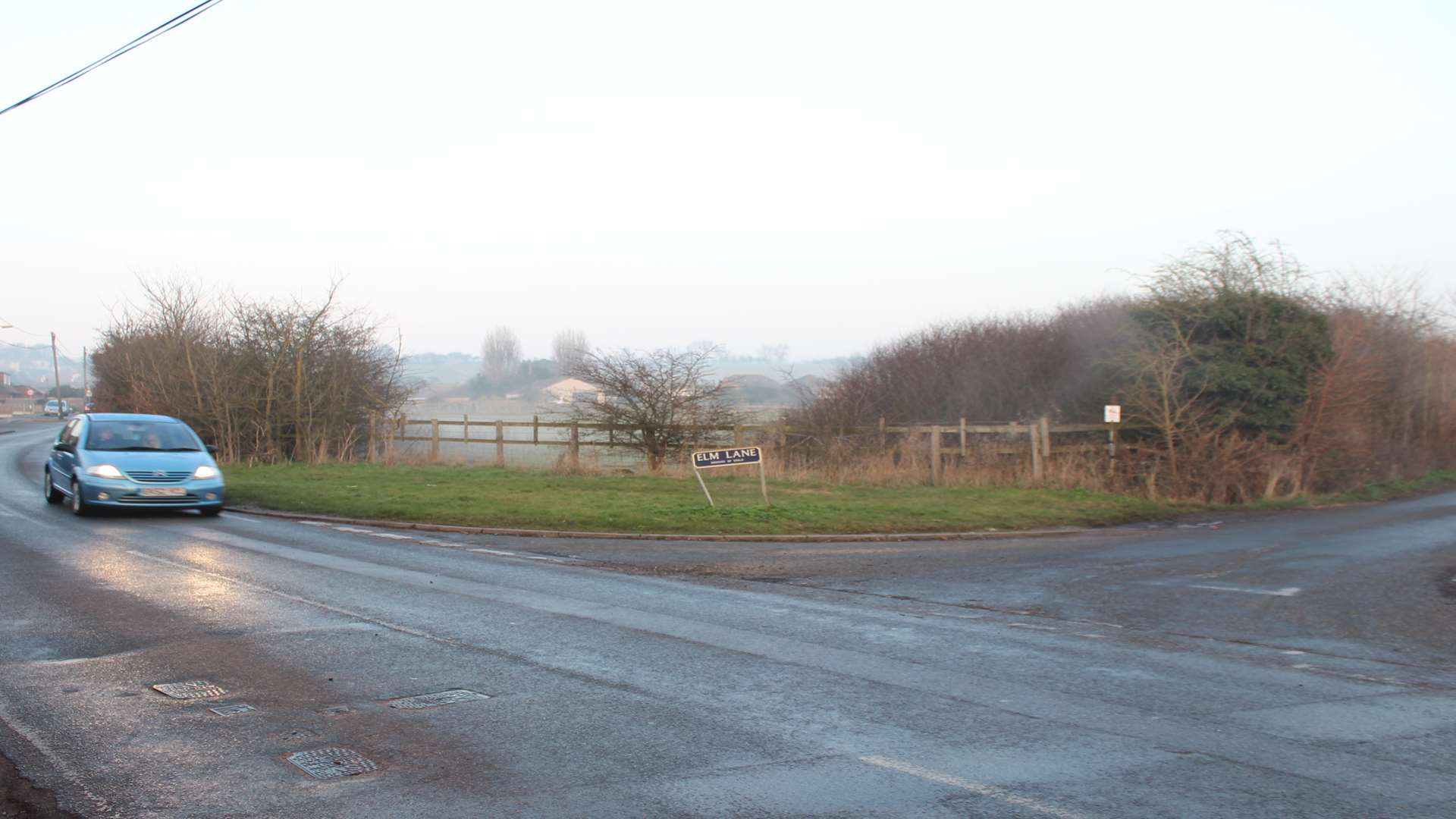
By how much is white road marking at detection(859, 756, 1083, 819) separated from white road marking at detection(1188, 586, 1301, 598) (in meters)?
7.42

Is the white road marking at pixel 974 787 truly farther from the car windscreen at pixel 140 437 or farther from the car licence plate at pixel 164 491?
the car windscreen at pixel 140 437

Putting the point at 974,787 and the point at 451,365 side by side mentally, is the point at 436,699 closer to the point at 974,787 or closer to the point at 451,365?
the point at 974,787

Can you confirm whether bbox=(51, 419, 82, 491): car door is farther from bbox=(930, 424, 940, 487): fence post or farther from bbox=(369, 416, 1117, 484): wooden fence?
bbox=(930, 424, 940, 487): fence post

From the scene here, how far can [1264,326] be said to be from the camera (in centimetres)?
2469

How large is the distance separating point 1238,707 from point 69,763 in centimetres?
622

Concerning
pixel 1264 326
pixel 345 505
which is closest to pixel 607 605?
pixel 345 505

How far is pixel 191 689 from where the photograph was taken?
6.80 m

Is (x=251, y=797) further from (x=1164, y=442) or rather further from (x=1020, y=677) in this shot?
(x=1164, y=442)

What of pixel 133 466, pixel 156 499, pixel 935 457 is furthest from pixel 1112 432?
pixel 133 466

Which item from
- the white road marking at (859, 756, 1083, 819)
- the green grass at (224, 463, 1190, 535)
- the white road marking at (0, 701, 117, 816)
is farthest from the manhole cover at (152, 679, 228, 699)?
the green grass at (224, 463, 1190, 535)

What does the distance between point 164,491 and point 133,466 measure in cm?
59

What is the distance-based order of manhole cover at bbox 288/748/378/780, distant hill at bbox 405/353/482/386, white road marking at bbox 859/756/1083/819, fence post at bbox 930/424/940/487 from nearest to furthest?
white road marking at bbox 859/756/1083/819, manhole cover at bbox 288/748/378/780, fence post at bbox 930/424/940/487, distant hill at bbox 405/353/482/386

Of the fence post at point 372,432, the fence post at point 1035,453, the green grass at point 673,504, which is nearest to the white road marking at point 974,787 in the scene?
the green grass at point 673,504

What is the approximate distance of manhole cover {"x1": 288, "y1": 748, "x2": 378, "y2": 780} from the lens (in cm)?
524
